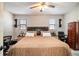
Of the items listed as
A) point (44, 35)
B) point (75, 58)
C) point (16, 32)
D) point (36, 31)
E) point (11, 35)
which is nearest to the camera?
point (75, 58)

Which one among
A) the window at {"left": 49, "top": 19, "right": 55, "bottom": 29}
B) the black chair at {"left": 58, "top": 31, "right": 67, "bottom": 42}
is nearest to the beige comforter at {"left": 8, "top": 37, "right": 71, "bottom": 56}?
the black chair at {"left": 58, "top": 31, "right": 67, "bottom": 42}

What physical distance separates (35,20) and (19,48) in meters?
0.56

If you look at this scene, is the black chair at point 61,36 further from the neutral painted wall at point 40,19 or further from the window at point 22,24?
the window at point 22,24

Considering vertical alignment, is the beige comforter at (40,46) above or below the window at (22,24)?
below

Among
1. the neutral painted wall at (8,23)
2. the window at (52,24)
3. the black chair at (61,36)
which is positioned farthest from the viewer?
the black chair at (61,36)

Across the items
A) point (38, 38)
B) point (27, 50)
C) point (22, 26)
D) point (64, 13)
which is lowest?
point (27, 50)

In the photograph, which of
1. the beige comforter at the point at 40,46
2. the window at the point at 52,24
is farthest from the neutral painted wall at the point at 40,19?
the beige comforter at the point at 40,46

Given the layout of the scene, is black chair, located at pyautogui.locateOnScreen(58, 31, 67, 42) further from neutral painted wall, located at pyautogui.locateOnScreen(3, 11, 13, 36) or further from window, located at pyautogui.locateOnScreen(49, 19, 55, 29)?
neutral painted wall, located at pyautogui.locateOnScreen(3, 11, 13, 36)

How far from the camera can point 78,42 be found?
6.95 feet

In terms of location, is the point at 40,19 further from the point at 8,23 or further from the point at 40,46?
the point at 8,23

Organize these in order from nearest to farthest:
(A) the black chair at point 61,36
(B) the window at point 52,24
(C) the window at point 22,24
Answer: (C) the window at point 22,24
(B) the window at point 52,24
(A) the black chair at point 61,36

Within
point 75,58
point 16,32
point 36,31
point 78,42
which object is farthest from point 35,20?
point 75,58

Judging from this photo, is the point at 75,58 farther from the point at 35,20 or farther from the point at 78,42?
the point at 35,20

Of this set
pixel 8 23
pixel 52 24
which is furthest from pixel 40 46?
pixel 8 23
